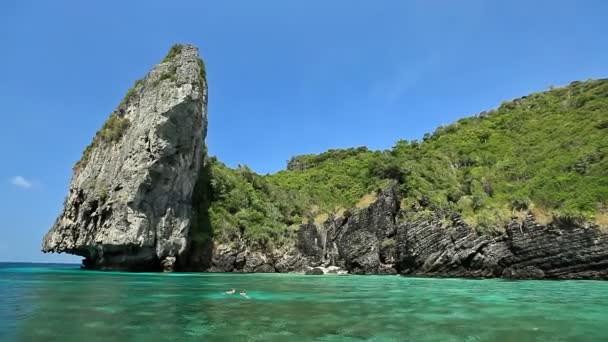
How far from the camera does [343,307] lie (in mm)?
15688

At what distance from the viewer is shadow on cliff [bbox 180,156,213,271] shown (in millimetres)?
44312

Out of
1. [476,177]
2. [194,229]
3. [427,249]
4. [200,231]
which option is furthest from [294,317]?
[476,177]

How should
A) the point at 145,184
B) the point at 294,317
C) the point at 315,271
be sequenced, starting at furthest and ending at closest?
the point at 315,271, the point at 145,184, the point at 294,317

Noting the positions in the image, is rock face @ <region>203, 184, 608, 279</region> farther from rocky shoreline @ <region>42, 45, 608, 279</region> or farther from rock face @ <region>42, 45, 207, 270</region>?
rock face @ <region>42, 45, 207, 270</region>

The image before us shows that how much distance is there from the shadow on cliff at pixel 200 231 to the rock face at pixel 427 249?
4.47 feet

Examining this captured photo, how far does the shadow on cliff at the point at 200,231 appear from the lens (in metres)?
44.3

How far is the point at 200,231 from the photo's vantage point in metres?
46.0

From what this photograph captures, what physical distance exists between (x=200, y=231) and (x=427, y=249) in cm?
2310

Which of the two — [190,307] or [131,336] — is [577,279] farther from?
[131,336]

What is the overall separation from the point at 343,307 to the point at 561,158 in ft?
117

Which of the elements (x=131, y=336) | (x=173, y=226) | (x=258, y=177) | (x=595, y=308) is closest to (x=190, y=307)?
(x=131, y=336)

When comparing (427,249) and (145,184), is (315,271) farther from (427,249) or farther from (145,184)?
(145,184)

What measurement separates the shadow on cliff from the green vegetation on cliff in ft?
2.98

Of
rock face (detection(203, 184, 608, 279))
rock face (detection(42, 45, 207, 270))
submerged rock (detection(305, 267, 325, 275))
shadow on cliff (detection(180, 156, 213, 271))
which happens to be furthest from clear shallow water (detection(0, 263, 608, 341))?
shadow on cliff (detection(180, 156, 213, 271))
